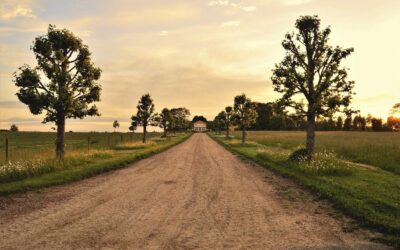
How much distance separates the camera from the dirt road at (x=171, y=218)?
7629mm

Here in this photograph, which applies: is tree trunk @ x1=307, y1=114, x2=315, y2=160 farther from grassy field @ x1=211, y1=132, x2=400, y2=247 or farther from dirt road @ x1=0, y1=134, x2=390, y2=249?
dirt road @ x1=0, y1=134, x2=390, y2=249

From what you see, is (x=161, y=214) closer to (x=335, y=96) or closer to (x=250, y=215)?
(x=250, y=215)

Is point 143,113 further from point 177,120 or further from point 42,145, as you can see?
point 177,120

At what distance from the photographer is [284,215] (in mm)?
10211

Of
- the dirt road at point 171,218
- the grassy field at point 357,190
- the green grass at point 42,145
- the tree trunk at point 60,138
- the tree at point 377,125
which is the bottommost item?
the dirt road at point 171,218

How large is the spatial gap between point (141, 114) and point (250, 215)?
5083cm

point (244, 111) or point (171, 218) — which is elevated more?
point (244, 111)

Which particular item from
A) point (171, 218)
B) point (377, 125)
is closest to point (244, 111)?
point (171, 218)

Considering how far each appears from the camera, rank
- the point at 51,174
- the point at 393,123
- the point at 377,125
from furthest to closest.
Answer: the point at 377,125 < the point at 393,123 < the point at 51,174

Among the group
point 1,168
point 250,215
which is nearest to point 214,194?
point 250,215

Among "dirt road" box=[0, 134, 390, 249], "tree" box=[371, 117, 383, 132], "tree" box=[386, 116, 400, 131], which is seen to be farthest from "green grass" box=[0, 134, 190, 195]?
"tree" box=[371, 117, 383, 132]

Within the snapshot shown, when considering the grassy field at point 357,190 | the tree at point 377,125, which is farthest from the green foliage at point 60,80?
the tree at point 377,125

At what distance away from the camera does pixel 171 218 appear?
31.6 ft

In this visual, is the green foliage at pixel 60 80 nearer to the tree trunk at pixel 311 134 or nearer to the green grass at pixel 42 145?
the green grass at pixel 42 145
